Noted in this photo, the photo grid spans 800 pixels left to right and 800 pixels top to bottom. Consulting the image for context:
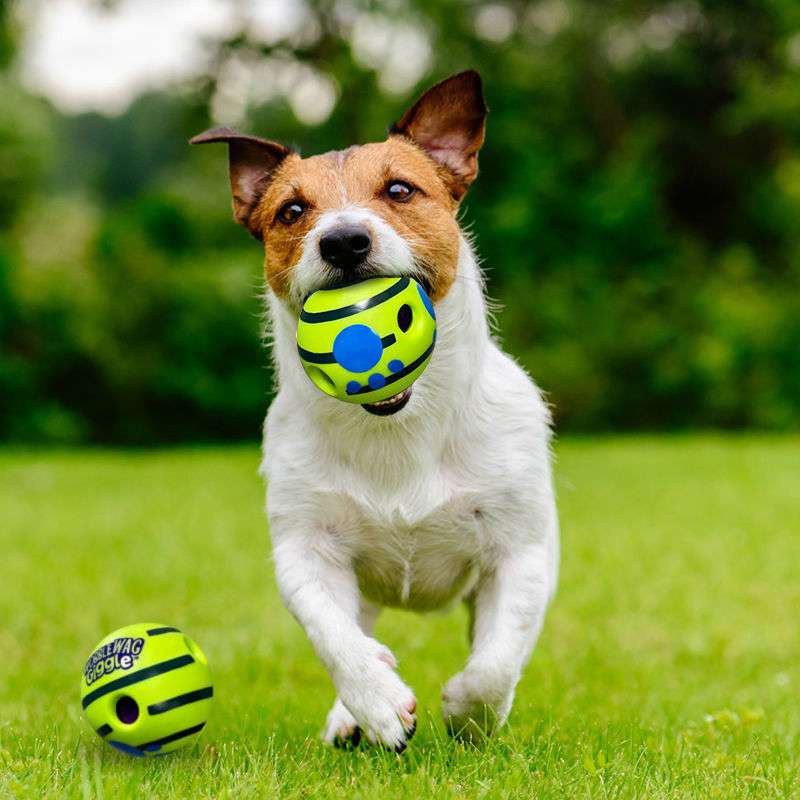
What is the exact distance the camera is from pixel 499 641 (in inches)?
138

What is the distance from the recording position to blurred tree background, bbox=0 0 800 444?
64.8 ft

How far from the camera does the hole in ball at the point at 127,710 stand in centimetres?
341

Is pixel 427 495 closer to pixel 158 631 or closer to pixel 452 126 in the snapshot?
pixel 158 631

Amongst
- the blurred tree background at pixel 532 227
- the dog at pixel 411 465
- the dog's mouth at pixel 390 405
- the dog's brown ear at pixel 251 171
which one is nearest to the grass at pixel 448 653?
the dog at pixel 411 465

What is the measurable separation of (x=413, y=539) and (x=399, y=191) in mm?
1161

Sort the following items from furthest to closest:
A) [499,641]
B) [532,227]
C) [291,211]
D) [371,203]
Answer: [532,227], [291,211], [371,203], [499,641]

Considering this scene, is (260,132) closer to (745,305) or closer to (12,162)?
(12,162)

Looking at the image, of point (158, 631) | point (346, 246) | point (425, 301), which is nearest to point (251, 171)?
point (346, 246)

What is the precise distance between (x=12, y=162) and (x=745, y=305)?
16.1 m

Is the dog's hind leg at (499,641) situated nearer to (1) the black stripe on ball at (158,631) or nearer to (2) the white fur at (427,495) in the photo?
(2) the white fur at (427,495)

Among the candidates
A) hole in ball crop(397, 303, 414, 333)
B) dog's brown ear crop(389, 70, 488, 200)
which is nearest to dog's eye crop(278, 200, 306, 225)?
dog's brown ear crop(389, 70, 488, 200)

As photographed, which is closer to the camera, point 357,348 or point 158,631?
point 357,348

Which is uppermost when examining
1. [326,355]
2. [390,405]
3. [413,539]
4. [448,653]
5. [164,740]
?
[326,355]

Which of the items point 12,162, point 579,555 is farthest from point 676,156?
point 579,555
